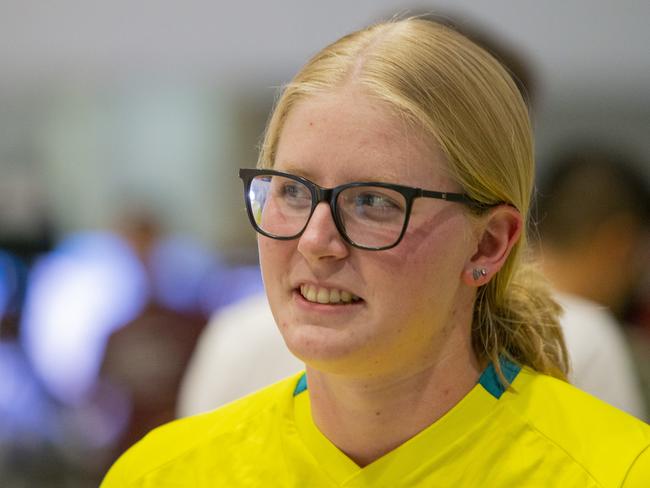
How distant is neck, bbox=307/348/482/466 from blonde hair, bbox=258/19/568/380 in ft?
0.31

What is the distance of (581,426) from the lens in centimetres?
145

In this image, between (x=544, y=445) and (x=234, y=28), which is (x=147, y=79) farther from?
(x=544, y=445)

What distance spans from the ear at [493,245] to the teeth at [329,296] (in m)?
0.20

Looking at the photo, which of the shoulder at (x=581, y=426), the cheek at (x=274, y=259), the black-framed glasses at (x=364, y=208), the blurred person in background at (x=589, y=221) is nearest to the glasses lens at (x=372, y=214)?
the black-framed glasses at (x=364, y=208)

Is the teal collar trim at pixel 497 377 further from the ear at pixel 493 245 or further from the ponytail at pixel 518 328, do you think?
the ear at pixel 493 245

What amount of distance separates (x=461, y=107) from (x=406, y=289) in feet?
0.92

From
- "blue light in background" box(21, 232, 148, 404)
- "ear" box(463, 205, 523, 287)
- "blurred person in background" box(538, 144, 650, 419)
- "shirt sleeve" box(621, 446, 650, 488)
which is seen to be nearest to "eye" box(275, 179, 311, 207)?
"ear" box(463, 205, 523, 287)

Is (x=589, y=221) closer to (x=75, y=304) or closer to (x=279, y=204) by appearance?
(x=279, y=204)

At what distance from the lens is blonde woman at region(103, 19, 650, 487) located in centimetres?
135

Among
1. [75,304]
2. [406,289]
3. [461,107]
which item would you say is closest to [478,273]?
[406,289]

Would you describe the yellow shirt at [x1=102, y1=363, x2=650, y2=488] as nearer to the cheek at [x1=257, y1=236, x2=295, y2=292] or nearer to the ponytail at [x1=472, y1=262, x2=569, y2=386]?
the ponytail at [x1=472, y1=262, x2=569, y2=386]

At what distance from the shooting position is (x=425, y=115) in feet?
4.43

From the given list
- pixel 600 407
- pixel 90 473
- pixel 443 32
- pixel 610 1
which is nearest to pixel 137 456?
pixel 600 407

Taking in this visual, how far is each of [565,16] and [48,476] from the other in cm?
418
